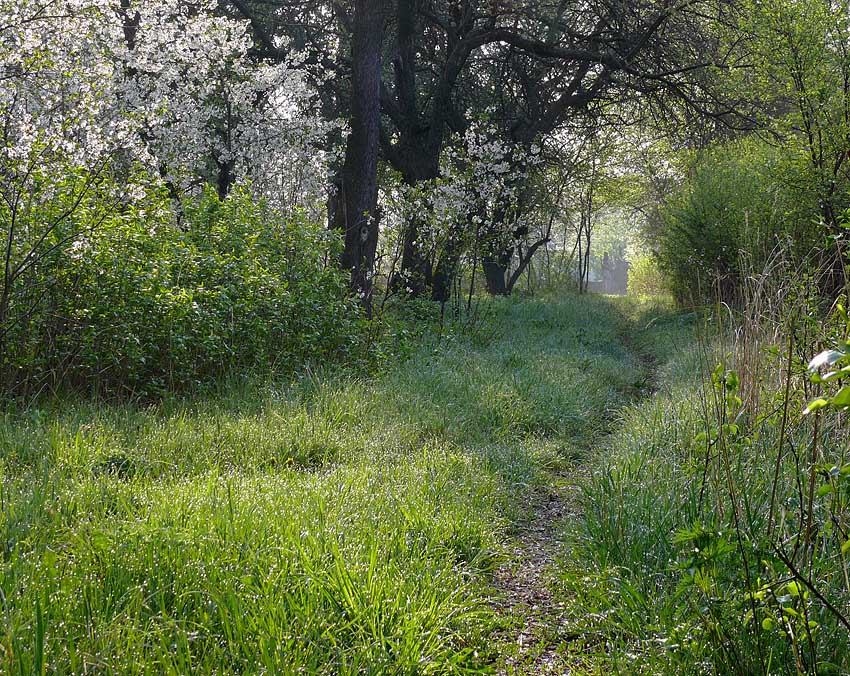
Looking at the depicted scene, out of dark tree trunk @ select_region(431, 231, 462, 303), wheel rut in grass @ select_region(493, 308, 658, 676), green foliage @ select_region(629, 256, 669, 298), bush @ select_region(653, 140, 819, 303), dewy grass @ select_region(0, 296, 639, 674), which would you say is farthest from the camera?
green foliage @ select_region(629, 256, 669, 298)

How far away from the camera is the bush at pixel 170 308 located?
536cm

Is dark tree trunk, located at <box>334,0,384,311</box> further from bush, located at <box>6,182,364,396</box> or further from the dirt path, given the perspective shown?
the dirt path

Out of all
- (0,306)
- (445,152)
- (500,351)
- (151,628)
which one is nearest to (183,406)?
(0,306)

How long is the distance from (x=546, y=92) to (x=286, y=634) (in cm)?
1518

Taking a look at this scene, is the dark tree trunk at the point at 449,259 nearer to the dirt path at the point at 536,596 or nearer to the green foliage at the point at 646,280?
the dirt path at the point at 536,596

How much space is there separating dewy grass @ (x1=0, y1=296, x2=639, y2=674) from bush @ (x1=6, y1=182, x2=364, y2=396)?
50cm

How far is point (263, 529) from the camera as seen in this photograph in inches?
116

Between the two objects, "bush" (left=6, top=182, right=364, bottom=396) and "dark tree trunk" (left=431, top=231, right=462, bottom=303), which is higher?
"dark tree trunk" (left=431, top=231, right=462, bottom=303)

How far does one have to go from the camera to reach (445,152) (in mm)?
11430

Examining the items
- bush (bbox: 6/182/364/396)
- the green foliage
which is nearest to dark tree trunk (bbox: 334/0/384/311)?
bush (bbox: 6/182/364/396)

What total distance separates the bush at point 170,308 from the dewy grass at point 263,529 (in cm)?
50

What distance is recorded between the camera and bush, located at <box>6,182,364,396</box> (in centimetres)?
536

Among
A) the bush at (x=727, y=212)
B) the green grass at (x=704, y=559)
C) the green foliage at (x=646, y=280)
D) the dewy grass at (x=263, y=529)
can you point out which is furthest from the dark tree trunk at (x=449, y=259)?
the green foliage at (x=646, y=280)

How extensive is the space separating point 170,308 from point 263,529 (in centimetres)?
323
